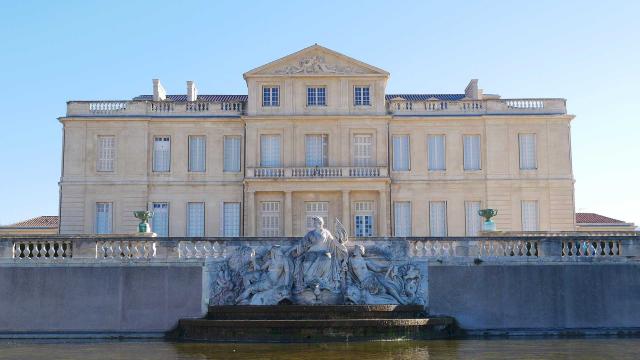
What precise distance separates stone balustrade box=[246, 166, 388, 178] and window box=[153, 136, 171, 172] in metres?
4.04

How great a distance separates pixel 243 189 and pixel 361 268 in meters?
18.1

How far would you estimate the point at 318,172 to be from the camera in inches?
1448

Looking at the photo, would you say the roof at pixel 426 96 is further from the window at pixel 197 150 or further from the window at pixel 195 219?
the window at pixel 195 219

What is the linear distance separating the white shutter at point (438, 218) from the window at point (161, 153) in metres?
12.6

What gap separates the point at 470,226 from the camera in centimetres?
3716

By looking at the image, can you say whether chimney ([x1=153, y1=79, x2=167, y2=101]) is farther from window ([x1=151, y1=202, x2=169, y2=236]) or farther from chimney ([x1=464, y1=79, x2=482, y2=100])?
chimney ([x1=464, y1=79, x2=482, y2=100])

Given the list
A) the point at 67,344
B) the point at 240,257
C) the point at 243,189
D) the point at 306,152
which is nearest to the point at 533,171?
the point at 306,152

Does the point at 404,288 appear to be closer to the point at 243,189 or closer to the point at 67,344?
the point at 67,344

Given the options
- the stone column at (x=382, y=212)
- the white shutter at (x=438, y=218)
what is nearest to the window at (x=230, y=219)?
the stone column at (x=382, y=212)

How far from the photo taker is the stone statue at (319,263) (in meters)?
19.8

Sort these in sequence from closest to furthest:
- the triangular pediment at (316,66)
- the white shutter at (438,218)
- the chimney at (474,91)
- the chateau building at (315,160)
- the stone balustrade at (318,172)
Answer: the stone balustrade at (318,172)
the chateau building at (315,160)
the white shutter at (438,218)
the triangular pediment at (316,66)
the chimney at (474,91)

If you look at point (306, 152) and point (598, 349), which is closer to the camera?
point (598, 349)

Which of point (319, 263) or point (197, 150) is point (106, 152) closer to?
point (197, 150)

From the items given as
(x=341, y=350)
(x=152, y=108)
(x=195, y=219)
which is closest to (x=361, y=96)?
(x=195, y=219)
